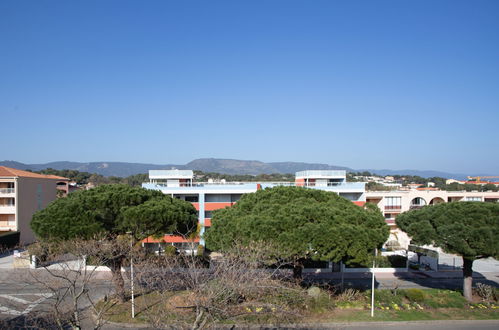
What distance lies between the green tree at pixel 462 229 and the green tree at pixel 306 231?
3212 mm

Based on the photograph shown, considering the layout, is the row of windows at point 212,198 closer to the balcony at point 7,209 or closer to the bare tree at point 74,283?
the bare tree at point 74,283

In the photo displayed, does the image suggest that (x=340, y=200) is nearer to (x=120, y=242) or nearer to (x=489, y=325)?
(x=489, y=325)

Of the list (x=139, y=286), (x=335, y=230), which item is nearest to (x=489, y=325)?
(x=335, y=230)

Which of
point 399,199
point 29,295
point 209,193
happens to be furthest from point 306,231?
point 399,199

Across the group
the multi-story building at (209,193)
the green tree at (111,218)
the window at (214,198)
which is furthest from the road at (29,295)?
the window at (214,198)

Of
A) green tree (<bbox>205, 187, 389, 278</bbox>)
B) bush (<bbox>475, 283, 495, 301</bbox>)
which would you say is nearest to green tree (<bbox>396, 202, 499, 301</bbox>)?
bush (<bbox>475, 283, 495, 301</bbox>)

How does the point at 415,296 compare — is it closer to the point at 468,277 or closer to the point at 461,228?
the point at 468,277

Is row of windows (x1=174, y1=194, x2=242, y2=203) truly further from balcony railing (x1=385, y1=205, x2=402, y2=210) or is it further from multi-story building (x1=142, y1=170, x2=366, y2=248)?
balcony railing (x1=385, y1=205, x2=402, y2=210)

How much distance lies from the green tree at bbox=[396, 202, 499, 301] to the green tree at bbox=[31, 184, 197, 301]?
12985mm

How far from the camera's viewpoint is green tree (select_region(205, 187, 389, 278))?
1565 cm

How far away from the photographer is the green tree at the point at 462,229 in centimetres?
1767

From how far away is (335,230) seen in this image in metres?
15.6

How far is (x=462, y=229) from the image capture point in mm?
18031

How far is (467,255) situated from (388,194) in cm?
2451
